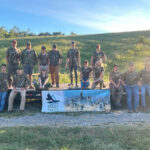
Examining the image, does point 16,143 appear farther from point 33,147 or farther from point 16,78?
point 16,78

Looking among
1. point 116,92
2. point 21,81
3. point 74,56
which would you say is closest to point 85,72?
point 74,56

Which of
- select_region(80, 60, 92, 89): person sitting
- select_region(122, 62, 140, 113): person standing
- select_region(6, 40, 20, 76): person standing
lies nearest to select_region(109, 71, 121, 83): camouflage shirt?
select_region(122, 62, 140, 113): person standing

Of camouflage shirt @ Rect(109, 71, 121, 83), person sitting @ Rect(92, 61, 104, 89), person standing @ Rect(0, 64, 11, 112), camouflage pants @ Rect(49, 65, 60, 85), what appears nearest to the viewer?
person standing @ Rect(0, 64, 11, 112)

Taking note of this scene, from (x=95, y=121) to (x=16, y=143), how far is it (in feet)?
8.58

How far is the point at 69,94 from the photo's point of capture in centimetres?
779

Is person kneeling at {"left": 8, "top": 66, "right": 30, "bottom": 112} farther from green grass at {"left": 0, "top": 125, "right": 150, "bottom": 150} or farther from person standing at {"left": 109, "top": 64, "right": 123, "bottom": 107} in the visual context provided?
person standing at {"left": 109, "top": 64, "right": 123, "bottom": 107}

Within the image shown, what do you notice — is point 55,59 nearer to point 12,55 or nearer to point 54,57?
point 54,57

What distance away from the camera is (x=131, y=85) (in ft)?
25.3

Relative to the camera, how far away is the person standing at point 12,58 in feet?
27.7

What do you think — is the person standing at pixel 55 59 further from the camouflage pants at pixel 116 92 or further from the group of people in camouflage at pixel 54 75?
the camouflage pants at pixel 116 92

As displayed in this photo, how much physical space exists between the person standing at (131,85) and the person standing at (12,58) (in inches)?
181

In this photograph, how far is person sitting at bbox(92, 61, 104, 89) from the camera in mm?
8438

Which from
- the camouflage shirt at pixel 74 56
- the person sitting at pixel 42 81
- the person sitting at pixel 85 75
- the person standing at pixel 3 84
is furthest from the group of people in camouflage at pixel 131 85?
the person standing at pixel 3 84

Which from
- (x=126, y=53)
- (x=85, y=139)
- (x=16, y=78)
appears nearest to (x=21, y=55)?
(x=16, y=78)
